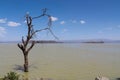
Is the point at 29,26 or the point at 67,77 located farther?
the point at 29,26

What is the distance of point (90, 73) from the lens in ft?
57.5

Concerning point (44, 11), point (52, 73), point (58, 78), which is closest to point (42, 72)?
point (52, 73)

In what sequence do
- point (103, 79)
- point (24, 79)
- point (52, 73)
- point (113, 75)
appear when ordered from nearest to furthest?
point (103, 79) < point (24, 79) < point (113, 75) < point (52, 73)

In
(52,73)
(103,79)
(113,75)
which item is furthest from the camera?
(52,73)

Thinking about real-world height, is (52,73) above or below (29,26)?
below

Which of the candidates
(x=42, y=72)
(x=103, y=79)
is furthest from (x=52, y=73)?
(x=103, y=79)

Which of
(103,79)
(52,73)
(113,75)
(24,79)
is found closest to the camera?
(103,79)

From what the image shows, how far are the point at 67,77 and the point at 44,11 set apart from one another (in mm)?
5661

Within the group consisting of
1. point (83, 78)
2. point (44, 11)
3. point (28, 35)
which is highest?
point (44, 11)

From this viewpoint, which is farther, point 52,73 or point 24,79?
point 52,73

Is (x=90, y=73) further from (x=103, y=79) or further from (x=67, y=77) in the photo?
(x=103, y=79)

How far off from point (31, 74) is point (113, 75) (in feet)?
18.7

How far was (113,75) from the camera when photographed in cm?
1661

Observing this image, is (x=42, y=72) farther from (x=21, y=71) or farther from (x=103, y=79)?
(x=103, y=79)
